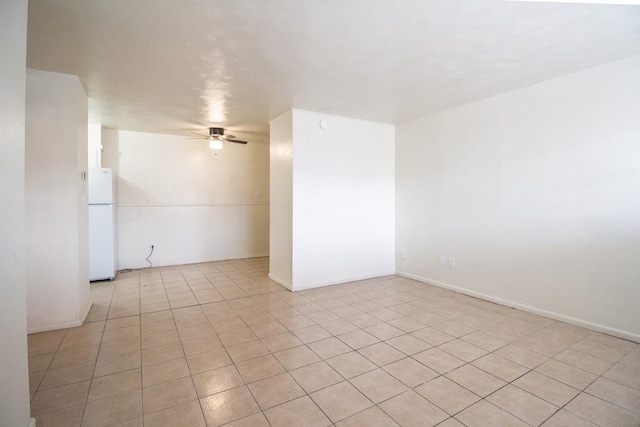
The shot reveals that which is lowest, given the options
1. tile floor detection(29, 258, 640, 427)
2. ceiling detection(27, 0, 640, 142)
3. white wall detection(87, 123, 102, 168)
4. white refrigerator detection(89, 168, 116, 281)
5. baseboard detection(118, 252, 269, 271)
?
tile floor detection(29, 258, 640, 427)

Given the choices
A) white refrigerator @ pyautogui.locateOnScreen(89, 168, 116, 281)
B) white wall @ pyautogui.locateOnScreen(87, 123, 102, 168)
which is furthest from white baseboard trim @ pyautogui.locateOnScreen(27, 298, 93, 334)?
white wall @ pyautogui.locateOnScreen(87, 123, 102, 168)

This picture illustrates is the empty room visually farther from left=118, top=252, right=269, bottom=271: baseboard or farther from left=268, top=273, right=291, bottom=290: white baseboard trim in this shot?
left=118, top=252, right=269, bottom=271: baseboard

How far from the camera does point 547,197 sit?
3.17 metres

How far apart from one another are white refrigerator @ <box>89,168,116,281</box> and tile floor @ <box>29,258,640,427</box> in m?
1.17

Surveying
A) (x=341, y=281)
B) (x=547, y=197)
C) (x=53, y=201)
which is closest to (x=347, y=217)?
(x=341, y=281)

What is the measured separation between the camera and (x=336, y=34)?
7.31 feet

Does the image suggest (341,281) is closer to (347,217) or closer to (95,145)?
(347,217)

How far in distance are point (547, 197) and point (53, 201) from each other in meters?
5.05

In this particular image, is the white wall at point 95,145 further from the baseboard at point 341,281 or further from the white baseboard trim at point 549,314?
the white baseboard trim at point 549,314

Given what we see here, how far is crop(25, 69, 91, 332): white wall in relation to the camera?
285 centimetres

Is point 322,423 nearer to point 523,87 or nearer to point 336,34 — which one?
point 336,34

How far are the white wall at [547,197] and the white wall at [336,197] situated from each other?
2.40ft

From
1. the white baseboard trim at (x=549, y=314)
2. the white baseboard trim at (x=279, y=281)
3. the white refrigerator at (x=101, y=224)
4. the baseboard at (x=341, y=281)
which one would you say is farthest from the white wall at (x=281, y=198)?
the white refrigerator at (x=101, y=224)

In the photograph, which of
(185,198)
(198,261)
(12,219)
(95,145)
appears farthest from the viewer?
(198,261)
